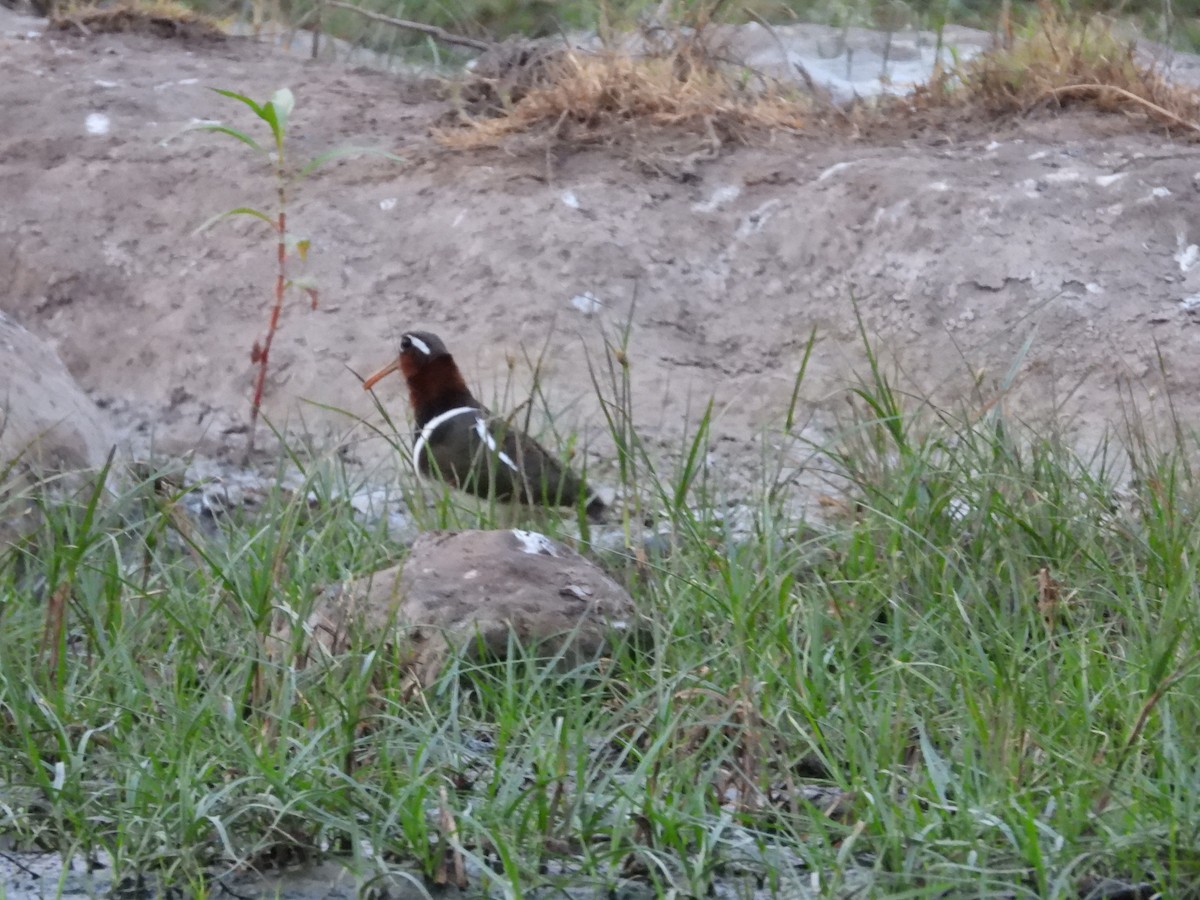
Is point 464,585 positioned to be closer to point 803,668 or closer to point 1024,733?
point 803,668

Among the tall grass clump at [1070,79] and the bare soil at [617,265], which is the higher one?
the tall grass clump at [1070,79]

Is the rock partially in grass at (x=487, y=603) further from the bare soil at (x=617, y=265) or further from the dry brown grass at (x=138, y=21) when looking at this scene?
the dry brown grass at (x=138, y=21)

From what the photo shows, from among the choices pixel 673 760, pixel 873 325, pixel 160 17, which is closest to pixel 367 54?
pixel 160 17

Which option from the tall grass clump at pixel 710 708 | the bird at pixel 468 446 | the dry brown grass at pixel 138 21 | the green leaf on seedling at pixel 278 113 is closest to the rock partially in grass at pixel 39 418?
the tall grass clump at pixel 710 708

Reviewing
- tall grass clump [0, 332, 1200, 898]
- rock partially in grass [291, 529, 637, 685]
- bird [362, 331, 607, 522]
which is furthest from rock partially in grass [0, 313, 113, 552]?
rock partially in grass [291, 529, 637, 685]

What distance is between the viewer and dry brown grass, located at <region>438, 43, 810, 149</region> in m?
6.27

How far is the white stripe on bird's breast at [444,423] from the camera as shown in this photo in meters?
4.34

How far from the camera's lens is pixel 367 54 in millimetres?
8164

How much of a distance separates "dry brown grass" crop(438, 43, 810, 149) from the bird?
148cm

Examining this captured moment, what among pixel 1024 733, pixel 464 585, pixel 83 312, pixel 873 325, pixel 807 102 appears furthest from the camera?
pixel 807 102

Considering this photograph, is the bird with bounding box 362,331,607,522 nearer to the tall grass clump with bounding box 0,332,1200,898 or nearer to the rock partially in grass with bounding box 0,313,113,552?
the tall grass clump with bounding box 0,332,1200,898

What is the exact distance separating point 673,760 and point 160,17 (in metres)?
5.52

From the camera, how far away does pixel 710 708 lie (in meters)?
3.07

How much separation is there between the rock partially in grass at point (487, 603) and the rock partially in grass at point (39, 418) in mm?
1122
